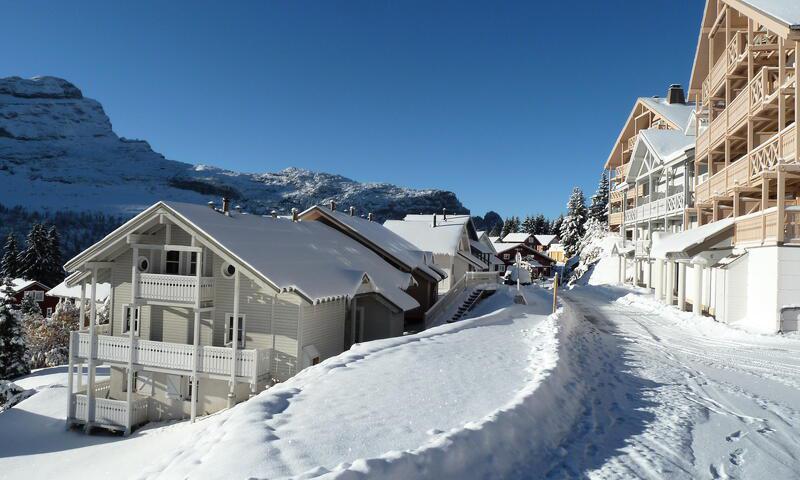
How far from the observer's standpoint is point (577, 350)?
12992mm

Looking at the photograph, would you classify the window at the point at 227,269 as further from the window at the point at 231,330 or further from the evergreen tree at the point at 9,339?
the evergreen tree at the point at 9,339

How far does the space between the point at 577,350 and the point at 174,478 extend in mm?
10708

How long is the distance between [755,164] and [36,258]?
7466 centimetres

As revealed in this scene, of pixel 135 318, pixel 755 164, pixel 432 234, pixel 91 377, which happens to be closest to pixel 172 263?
pixel 135 318

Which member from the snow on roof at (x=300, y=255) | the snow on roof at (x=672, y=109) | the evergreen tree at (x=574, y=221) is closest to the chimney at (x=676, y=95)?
the snow on roof at (x=672, y=109)

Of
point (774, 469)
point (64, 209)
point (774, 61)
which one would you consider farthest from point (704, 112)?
point (64, 209)

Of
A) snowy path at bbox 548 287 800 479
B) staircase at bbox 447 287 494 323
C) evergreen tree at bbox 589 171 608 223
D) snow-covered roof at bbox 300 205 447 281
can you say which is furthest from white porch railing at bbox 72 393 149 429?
evergreen tree at bbox 589 171 608 223

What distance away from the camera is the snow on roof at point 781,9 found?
17.6 metres

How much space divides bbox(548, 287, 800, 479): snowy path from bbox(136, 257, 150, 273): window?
52.7 ft

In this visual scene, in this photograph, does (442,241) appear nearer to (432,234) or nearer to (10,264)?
(432,234)

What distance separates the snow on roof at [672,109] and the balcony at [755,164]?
16.9 meters

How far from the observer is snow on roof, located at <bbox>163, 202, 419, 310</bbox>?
54.9 feet

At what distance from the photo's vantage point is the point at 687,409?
8.42 meters

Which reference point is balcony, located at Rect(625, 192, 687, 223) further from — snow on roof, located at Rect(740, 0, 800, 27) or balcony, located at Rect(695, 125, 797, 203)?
snow on roof, located at Rect(740, 0, 800, 27)
